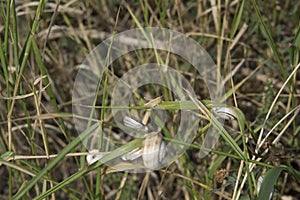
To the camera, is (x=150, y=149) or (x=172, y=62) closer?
(x=150, y=149)

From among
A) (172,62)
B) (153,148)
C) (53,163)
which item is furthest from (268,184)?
(172,62)

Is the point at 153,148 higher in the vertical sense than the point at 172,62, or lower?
higher

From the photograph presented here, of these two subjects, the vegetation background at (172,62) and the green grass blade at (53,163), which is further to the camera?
the vegetation background at (172,62)

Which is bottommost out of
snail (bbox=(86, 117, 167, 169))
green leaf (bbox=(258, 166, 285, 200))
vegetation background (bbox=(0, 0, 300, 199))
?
vegetation background (bbox=(0, 0, 300, 199))

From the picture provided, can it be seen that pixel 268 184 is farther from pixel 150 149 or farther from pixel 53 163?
pixel 53 163

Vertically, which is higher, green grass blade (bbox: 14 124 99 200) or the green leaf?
green grass blade (bbox: 14 124 99 200)

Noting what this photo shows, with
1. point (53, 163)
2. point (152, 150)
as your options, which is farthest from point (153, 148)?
point (53, 163)

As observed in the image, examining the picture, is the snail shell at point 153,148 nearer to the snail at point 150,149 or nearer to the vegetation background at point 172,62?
the snail at point 150,149

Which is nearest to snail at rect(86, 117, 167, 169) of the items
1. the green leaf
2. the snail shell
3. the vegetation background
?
the snail shell

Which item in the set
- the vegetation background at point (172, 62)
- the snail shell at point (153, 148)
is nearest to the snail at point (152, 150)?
the snail shell at point (153, 148)

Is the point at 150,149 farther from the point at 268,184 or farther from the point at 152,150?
the point at 268,184

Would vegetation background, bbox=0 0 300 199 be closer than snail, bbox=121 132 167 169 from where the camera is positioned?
No

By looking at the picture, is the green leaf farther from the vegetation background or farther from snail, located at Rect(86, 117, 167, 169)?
the vegetation background

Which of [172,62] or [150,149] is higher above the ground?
[150,149]
